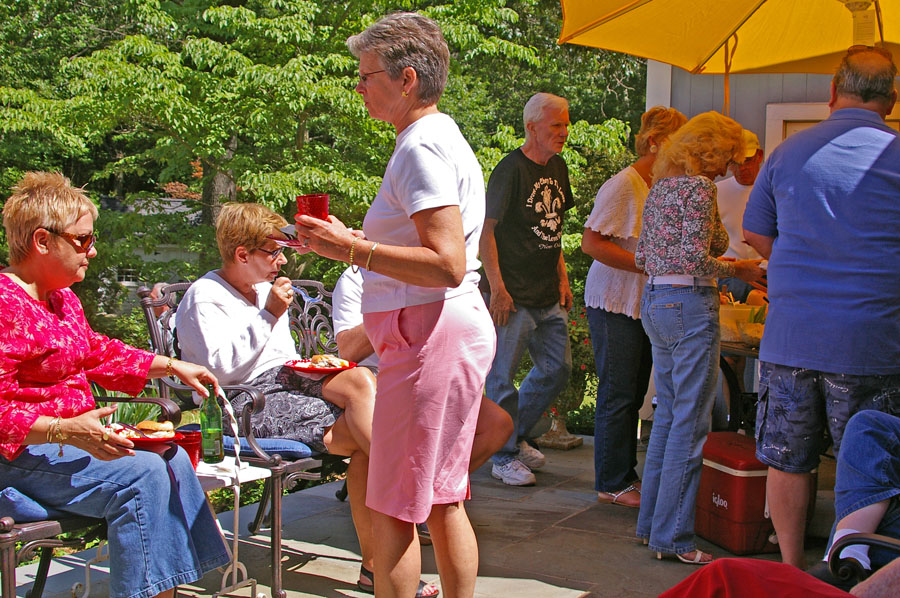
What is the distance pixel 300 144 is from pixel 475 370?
9046 millimetres

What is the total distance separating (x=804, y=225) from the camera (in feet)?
10.5

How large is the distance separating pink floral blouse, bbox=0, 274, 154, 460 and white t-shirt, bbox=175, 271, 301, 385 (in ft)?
1.63

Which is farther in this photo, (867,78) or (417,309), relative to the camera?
(867,78)

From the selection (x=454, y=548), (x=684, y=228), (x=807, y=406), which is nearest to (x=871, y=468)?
(x=807, y=406)

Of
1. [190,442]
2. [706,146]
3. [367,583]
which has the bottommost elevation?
[367,583]

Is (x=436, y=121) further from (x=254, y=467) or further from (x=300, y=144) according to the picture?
(x=300, y=144)

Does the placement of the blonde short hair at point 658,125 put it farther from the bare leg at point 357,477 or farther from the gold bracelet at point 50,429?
the gold bracelet at point 50,429

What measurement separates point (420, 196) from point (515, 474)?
10.4 feet

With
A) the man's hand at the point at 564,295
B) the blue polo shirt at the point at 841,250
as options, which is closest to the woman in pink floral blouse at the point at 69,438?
the blue polo shirt at the point at 841,250

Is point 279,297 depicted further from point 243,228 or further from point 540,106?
point 540,106

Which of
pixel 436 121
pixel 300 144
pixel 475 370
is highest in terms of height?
pixel 300 144

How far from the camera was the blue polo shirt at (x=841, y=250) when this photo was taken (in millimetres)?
3043

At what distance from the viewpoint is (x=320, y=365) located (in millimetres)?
3605

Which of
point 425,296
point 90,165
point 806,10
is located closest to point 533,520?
point 425,296
